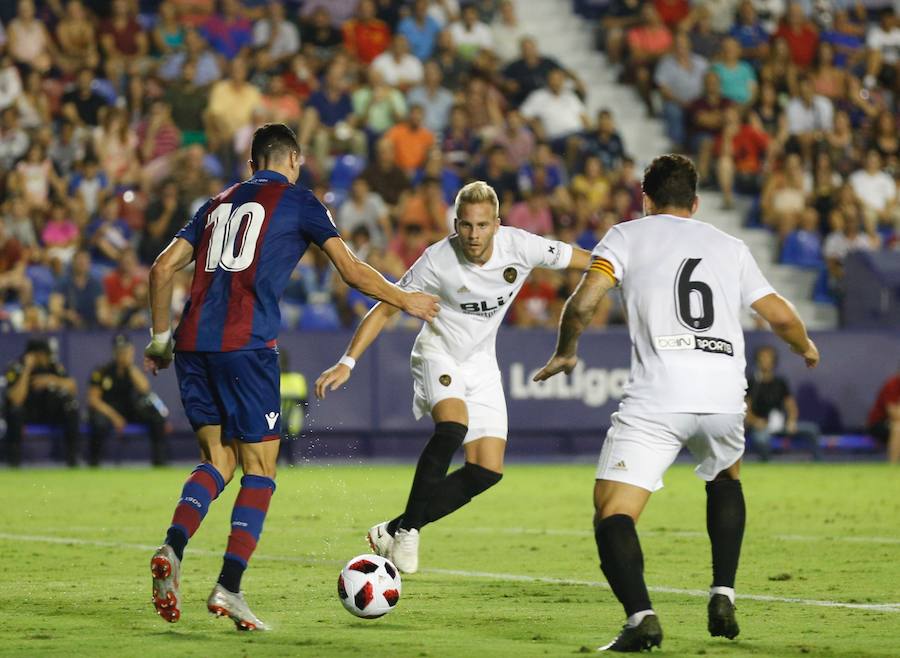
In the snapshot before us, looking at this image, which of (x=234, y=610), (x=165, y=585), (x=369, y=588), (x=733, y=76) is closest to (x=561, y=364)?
(x=369, y=588)

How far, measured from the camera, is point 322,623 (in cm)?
776

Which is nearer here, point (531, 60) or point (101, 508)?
point (101, 508)

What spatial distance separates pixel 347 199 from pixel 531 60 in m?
4.43

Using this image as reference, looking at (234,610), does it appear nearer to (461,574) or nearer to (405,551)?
(405,551)

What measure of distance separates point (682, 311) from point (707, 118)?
719 inches

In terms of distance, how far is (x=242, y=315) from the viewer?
7832 millimetres

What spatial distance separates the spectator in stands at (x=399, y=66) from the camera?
2369 centimetres

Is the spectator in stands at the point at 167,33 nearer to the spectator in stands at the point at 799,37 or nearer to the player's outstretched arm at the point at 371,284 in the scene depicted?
the spectator in stands at the point at 799,37

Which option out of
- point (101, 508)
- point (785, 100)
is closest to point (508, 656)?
point (101, 508)

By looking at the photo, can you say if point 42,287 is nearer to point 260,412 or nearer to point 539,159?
point 539,159

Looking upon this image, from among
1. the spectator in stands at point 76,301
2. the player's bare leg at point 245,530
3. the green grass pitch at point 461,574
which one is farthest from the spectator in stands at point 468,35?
the player's bare leg at point 245,530

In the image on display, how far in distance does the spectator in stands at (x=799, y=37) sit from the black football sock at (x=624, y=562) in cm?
2092

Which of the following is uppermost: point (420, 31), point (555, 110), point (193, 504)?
point (420, 31)

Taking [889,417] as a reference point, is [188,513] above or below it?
above
